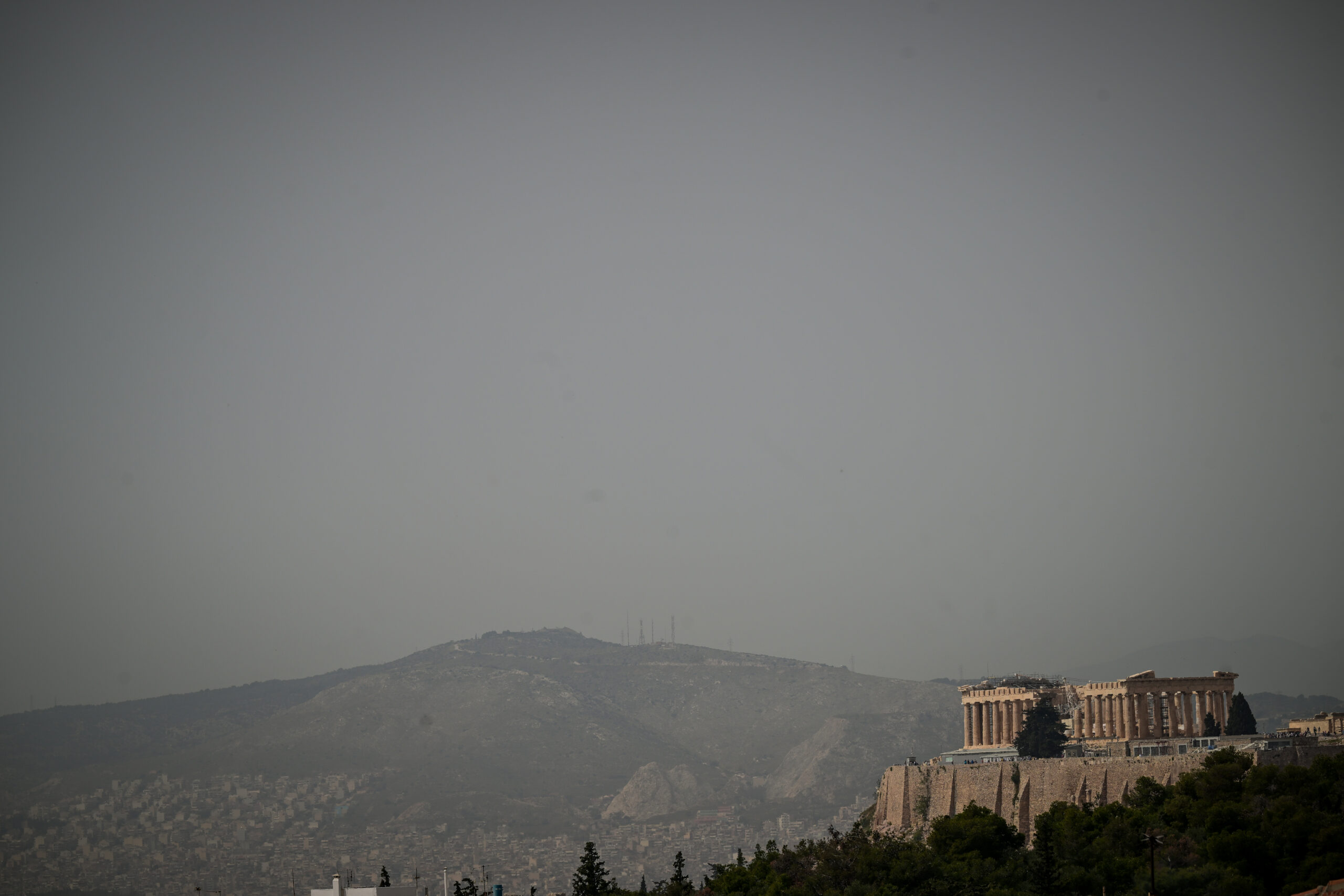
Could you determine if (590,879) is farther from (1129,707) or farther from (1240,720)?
(1240,720)

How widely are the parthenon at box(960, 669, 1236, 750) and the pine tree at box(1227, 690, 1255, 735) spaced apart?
0.87 m

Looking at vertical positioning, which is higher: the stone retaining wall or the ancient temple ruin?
the ancient temple ruin

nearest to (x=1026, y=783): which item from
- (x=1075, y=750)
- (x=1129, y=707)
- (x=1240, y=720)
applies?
(x=1075, y=750)

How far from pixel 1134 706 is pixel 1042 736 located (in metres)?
6.90

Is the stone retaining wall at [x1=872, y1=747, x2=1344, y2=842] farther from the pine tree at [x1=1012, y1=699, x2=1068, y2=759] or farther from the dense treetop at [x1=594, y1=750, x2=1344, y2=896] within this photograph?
the pine tree at [x1=1012, y1=699, x2=1068, y2=759]

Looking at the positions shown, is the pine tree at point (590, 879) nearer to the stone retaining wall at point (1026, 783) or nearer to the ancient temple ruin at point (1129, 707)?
the stone retaining wall at point (1026, 783)

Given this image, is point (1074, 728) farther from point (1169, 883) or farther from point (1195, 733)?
point (1169, 883)

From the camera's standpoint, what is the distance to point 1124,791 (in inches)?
2736

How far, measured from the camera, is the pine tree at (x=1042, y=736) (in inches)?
3137

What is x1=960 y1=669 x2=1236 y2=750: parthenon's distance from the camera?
83.3 metres

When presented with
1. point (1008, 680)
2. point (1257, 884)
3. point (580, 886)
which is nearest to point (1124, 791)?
point (1257, 884)

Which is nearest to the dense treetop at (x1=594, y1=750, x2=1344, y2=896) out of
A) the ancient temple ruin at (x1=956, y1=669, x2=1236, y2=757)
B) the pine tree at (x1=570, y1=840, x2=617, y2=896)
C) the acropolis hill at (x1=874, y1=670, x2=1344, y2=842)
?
the acropolis hill at (x1=874, y1=670, x2=1344, y2=842)

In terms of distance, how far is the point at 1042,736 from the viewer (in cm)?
8025

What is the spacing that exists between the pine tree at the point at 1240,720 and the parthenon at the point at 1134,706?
87 cm
